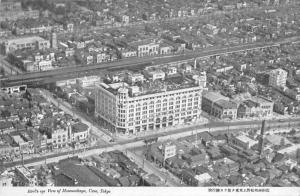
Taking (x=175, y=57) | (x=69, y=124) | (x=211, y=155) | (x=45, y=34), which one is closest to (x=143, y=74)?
(x=175, y=57)

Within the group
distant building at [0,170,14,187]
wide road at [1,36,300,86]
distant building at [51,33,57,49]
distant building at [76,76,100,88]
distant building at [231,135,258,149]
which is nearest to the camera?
distant building at [0,170,14,187]

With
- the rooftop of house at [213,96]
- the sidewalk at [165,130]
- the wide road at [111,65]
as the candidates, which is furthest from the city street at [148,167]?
the wide road at [111,65]

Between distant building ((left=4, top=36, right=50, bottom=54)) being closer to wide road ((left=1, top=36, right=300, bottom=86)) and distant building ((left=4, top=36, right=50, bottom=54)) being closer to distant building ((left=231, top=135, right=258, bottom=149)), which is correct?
wide road ((left=1, top=36, right=300, bottom=86))

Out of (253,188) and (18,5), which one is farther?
(18,5)

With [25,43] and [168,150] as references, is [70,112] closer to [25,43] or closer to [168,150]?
[168,150]

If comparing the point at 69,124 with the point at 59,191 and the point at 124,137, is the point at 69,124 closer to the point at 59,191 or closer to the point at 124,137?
the point at 124,137

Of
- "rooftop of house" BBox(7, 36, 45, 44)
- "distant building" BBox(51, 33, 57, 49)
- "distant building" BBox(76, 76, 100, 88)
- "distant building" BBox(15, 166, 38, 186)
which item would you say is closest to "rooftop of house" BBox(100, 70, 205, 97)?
"distant building" BBox(76, 76, 100, 88)

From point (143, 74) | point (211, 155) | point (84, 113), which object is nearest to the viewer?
point (211, 155)
